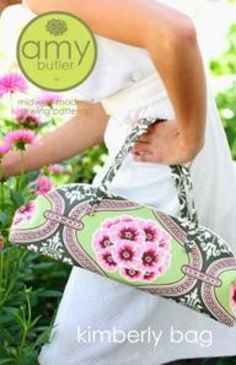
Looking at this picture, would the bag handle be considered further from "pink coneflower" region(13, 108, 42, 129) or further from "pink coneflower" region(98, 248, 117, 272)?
"pink coneflower" region(13, 108, 42, 129)

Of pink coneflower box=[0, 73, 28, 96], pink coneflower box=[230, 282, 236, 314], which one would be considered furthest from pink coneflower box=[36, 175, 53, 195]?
pink coneflower box=[230, 282, 236, 314]

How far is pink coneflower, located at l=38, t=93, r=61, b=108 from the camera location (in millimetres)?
1436

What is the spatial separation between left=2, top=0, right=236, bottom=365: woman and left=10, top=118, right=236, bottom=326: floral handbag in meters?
0.09

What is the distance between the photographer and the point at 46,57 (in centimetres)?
134

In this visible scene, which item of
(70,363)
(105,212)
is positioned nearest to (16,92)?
(105,212)

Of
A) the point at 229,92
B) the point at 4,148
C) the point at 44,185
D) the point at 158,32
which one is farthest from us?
the point at 229,92

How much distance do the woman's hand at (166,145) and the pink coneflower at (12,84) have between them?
0.61 ft

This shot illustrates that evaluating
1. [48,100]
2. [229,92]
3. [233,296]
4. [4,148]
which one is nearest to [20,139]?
[4,148]

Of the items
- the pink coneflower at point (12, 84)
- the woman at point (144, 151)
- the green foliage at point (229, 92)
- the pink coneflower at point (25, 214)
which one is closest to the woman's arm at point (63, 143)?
the woman at point (144, 151)

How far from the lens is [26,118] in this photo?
5.42 ft

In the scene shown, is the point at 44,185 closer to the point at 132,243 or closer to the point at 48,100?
the point at 48,100

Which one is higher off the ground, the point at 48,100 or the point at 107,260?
the point at 48,100

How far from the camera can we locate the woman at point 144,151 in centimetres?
120

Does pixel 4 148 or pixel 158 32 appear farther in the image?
pixel 4 148
